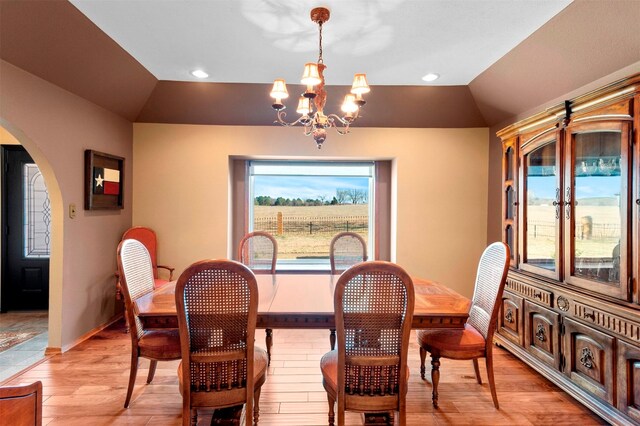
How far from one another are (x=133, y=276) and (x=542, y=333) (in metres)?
2.97

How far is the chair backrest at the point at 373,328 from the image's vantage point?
1468 mm

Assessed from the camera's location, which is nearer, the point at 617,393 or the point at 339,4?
the point at 617,393

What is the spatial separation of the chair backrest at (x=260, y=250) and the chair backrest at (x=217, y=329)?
151cm

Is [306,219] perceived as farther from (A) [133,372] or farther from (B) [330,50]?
(A) [133,372]

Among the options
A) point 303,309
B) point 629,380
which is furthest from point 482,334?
point 303,309

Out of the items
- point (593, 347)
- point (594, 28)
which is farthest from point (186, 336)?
point (594, 28)

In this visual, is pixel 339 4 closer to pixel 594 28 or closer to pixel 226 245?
pixel 594 28

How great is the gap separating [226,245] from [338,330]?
2.71 m

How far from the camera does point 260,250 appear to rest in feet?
10.4

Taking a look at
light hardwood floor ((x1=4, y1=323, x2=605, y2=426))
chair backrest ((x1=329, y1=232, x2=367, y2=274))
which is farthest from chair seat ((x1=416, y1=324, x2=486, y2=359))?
chair backrest ((x1=329, y1=232, x2=367, y2=274))

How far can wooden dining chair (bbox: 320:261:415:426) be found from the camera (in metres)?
1.47

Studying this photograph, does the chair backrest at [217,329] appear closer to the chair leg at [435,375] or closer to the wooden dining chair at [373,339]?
the wooden dining chair at [373,339]

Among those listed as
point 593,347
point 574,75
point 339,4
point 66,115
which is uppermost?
point 339,4

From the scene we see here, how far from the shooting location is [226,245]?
3.91 metres
